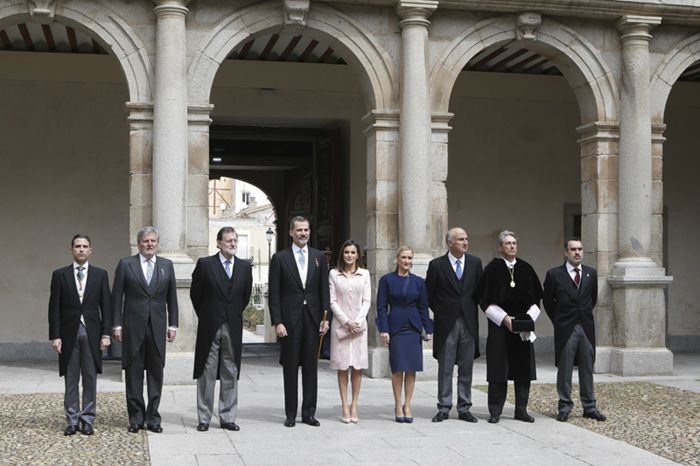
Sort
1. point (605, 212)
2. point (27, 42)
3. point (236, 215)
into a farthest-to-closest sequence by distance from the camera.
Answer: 1. point (236, 215)
2. point (27, 42)
3. point (605, 212)

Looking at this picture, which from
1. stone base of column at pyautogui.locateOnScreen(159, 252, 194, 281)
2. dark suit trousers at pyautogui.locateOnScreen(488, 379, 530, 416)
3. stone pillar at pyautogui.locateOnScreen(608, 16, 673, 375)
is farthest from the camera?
stone pillar at pyautogui.locateOnScreen(608, 16, 673, 375)

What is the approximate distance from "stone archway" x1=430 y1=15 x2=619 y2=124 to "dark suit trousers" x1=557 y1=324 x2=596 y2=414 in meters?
4.02

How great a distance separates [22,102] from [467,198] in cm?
→ 674

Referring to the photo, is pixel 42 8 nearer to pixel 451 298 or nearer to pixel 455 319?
pixel 451 298

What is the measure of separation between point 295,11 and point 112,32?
2061 millimetres

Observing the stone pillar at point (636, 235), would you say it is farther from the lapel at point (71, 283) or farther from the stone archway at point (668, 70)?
the lapel at point (71, 283)

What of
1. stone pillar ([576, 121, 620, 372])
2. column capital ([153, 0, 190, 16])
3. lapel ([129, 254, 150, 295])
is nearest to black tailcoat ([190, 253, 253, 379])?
lapel ([129, 254, 150, 295])

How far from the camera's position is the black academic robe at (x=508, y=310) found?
27.0ft

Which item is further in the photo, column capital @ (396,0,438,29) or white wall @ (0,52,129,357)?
white wall @ (0,52,129,357)

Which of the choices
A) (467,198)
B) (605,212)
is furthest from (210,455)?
(467,198)

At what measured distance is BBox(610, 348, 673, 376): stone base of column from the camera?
11.8 metres

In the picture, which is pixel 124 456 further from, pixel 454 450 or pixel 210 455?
pixel 454 450

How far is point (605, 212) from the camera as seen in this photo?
12.2 meters

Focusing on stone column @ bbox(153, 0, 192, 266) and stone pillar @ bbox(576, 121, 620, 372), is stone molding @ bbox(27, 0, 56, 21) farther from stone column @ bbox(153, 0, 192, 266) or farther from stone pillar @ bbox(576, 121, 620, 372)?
stone pillar @ bbox(576, 121, 620, 372)
